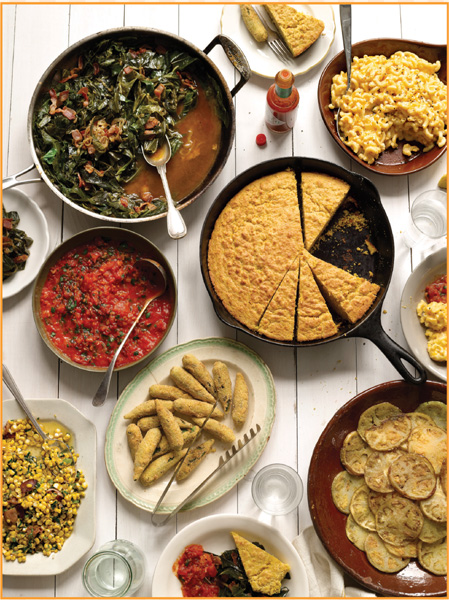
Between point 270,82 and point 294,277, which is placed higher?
point 270,82

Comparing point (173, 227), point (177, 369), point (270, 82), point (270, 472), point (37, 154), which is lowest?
point (270, 472)

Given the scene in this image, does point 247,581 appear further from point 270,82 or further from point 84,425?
point 270,82

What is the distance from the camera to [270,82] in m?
4.82

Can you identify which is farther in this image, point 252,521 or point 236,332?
point 236,332

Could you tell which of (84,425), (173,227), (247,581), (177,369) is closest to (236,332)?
(177,369)

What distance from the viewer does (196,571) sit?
438 centimetres

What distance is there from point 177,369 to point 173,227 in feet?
3.55

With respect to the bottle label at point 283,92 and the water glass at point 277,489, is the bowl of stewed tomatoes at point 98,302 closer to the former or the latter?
the water glass at point 277,489

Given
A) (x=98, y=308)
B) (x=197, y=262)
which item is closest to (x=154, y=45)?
(x=197, y=262)

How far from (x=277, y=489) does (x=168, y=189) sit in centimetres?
240

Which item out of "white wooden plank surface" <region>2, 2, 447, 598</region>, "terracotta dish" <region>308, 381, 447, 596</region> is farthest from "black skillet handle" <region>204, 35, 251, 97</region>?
"terracotta dish" <region>308, 381, 447, 596</region>

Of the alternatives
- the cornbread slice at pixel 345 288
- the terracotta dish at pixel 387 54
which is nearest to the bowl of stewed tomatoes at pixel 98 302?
the cornbread slice at pixel 345 288

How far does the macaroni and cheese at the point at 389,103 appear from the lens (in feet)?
14.8

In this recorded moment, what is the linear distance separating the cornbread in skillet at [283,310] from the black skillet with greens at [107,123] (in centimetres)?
107
